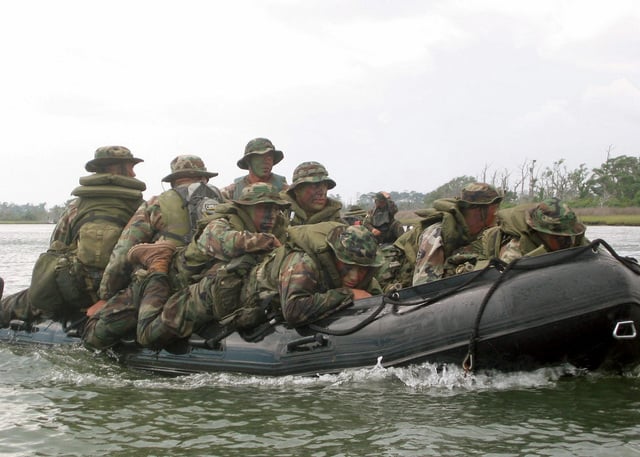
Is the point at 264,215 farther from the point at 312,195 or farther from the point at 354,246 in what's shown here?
the point at 312,195

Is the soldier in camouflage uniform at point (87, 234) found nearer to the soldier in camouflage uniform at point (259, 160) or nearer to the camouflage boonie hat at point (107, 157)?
the camouflage boonie hat at point (107, 157)

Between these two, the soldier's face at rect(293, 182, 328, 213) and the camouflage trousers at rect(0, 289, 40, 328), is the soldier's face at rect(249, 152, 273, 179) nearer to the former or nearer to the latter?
the soldier's face at rect(293, 182, 328, 213)

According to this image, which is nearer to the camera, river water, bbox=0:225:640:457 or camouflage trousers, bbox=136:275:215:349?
river water, bbox=0:225:640:457

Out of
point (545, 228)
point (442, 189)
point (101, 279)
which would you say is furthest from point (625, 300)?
point (442, 189)

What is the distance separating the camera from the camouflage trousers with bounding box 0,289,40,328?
852 cm

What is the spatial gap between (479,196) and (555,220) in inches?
47.2

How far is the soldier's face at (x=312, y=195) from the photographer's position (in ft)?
26.5

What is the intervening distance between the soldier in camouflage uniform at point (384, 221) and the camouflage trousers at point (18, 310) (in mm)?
5277

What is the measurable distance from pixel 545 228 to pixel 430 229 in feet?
4.51

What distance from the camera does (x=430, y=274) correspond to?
709 centimetres

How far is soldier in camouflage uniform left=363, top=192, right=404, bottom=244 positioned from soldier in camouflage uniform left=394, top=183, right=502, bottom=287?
463 centimetres

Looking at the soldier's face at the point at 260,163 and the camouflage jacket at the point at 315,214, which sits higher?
the soldier's face at the point at 260,163

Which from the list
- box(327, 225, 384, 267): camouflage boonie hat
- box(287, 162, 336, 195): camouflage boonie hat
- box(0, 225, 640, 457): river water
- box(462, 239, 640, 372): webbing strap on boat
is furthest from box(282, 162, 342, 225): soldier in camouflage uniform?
box(462, 239, 640, 372): webbing strap on boat

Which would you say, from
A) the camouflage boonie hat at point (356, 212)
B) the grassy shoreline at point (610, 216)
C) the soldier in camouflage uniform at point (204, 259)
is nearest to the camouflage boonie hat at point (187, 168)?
the soldier in camouflage uniform at point (204, 259)
